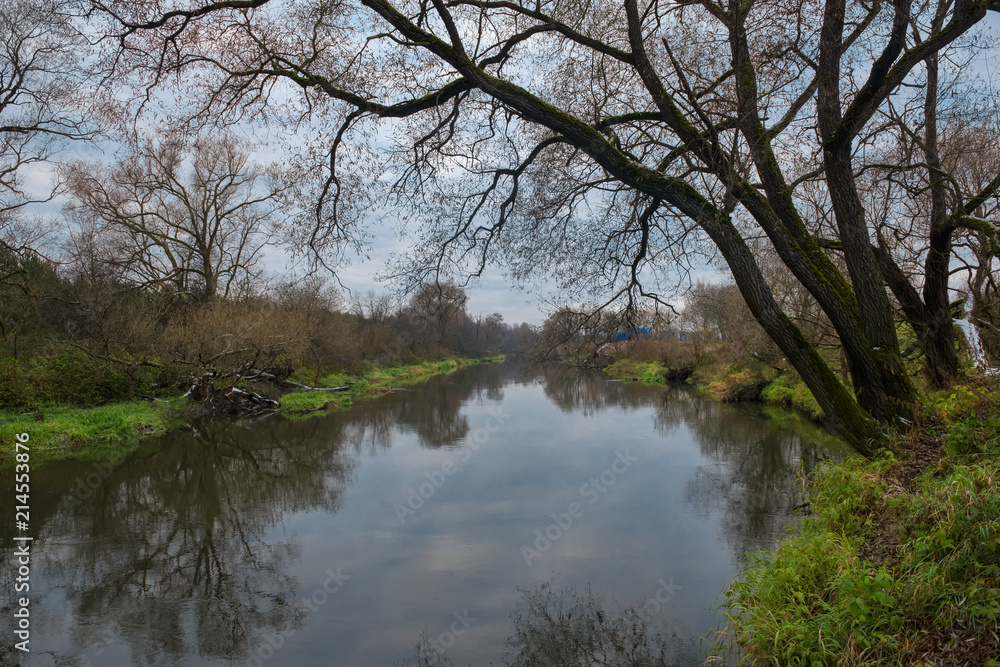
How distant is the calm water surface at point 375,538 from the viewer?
217 inches

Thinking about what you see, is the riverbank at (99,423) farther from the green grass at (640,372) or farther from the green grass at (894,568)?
the green grass at (640,372)

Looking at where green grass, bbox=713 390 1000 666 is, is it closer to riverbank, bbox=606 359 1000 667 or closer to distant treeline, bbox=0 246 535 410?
riverbank, bbox=606 359 1000 667

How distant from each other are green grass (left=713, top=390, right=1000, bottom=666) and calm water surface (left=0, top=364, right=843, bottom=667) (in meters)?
0.99

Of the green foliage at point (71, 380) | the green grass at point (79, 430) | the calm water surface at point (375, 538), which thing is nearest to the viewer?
the calm water surface at point (375, 538)

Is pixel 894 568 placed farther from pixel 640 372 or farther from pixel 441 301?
pixel 640 372

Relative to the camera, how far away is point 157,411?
16.9 meters

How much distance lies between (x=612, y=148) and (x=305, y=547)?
626 centimetres

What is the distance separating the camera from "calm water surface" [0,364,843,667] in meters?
5.52

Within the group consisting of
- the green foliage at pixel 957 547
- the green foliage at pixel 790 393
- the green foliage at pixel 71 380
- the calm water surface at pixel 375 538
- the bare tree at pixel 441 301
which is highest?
the bare tree at pixel 441 301

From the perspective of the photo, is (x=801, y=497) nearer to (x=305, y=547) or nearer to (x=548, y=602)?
(x=548, y=602)

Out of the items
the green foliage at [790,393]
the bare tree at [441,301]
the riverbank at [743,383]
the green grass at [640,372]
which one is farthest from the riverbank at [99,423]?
the green grass at [640,372]

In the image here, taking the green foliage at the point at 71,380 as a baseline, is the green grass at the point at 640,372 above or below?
below

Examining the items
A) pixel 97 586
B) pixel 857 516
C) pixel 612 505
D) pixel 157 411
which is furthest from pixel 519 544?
pixel 157 411

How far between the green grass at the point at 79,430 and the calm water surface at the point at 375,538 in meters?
0.89
